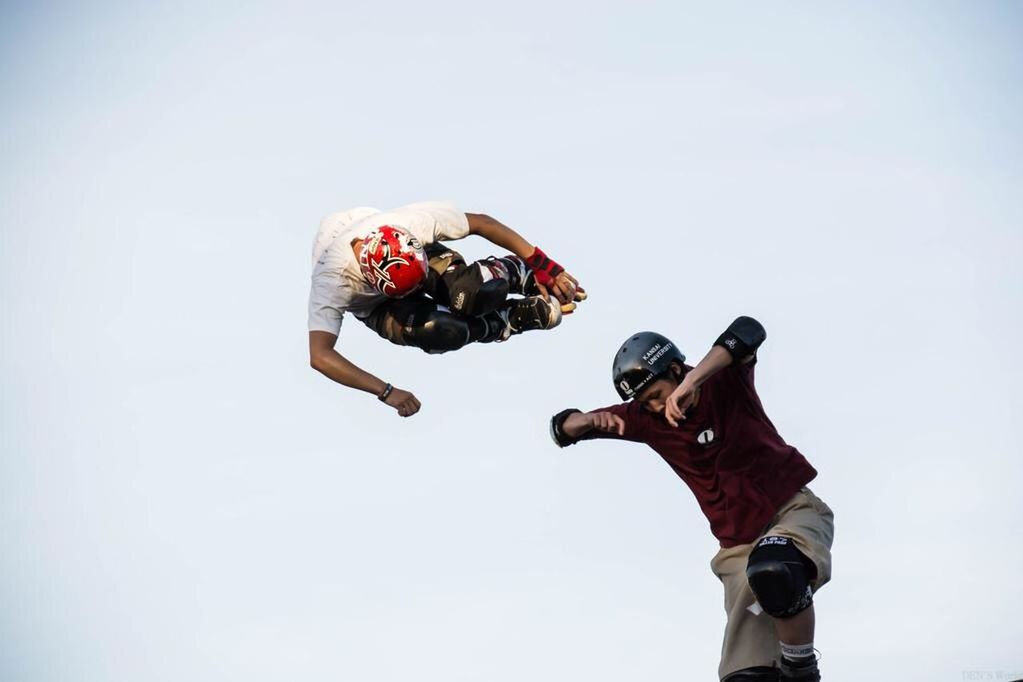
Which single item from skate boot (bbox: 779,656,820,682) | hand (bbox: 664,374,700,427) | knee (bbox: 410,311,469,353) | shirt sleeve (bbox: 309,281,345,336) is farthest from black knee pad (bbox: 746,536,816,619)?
shirt sleeve (bbox: 309,281,345,336)

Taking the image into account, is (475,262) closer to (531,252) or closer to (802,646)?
(531,252)

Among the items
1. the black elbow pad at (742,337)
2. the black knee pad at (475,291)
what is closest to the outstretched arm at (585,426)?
the black elbow pad at (742,337)

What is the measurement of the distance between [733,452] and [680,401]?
0.77 metres

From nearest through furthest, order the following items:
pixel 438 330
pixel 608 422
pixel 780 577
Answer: pixel 780 577 < pixel 608 422 < pixel 438 330

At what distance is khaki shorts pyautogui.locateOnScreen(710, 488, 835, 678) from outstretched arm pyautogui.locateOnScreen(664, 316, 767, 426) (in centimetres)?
113

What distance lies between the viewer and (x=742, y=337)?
31.8 ft

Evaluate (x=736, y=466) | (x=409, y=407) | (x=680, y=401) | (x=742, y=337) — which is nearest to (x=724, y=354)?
(x=742, y=337)

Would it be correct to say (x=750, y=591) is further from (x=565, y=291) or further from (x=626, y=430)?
(x=565, y=291)

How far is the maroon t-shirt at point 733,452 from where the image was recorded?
9961 millimetres

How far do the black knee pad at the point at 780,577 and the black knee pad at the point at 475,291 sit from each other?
11.3 ft

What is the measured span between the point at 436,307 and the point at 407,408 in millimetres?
1231

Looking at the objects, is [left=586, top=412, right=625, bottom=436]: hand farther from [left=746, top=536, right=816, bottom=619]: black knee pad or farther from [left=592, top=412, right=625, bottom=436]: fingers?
[left=746, top=536, right=816, bottom=619]: black knee pad

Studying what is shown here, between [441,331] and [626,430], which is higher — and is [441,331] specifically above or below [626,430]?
above

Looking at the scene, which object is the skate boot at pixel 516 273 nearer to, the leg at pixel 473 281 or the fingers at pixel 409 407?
the leg at pixel 473 281
